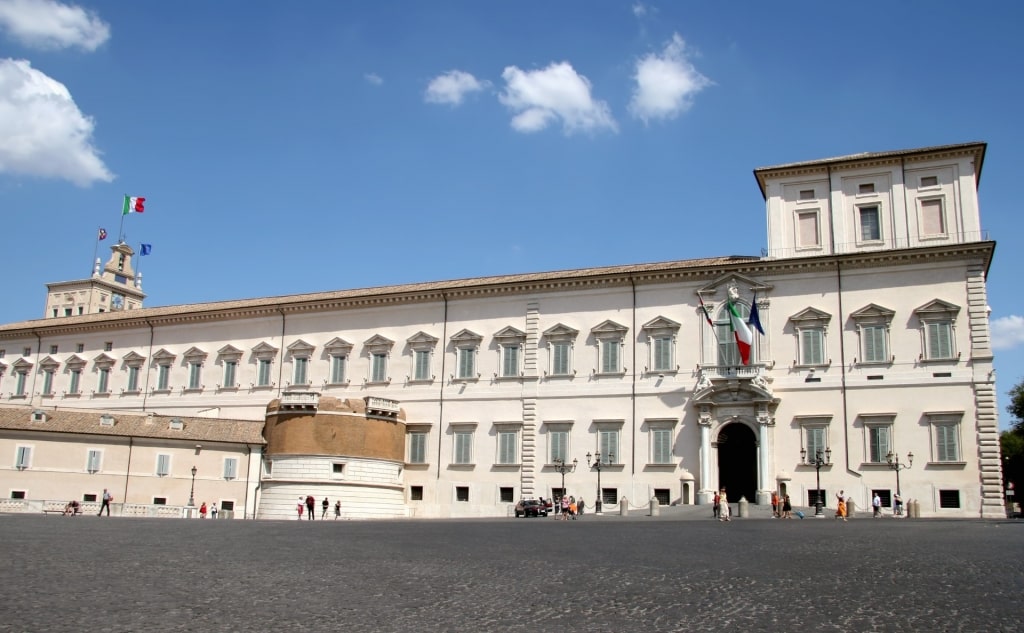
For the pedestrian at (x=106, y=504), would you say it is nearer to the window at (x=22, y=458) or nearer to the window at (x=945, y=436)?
the window at (x=22, y=458)

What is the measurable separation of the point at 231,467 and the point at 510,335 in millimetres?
14992

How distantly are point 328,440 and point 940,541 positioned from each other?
31323 millimetres

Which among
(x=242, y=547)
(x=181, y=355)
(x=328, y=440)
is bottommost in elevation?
(x=242, y=547)

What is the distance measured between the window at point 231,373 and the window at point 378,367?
8.79 metres

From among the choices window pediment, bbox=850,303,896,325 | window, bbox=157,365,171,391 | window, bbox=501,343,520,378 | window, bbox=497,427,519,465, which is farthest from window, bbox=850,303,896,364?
window, bbox=157,365,171,391

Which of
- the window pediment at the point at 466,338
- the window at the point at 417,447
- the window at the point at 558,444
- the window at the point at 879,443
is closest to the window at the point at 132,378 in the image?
the window at the point at 417,447

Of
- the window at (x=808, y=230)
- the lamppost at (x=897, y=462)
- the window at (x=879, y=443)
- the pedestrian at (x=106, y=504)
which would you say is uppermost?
the window at (x=808, y=230)

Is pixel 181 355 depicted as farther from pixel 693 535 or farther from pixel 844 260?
pixel 693 535

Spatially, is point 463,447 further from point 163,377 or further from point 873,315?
point 163,377

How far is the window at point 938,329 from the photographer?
3812 centimetres

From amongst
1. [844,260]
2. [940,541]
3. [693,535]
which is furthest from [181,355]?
[940,541]

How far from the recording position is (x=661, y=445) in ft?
137

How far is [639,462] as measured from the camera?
138ft

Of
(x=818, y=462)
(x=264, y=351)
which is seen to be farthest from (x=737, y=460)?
(x=264, y=351)
